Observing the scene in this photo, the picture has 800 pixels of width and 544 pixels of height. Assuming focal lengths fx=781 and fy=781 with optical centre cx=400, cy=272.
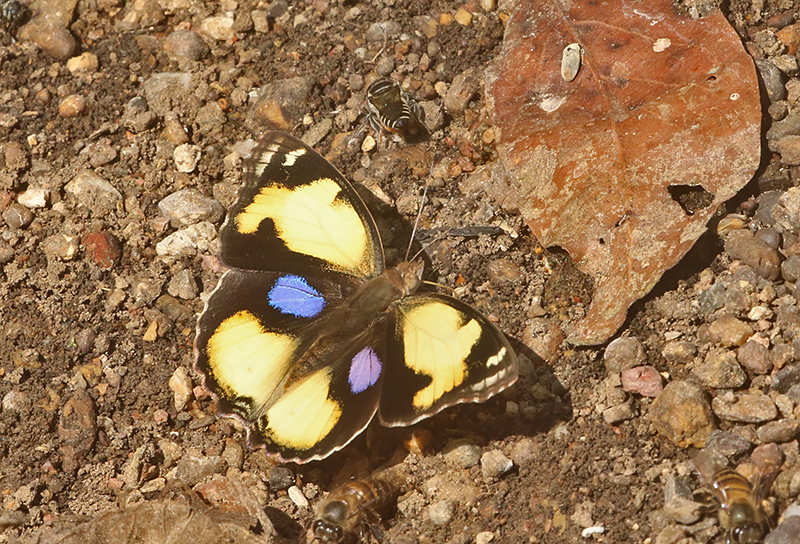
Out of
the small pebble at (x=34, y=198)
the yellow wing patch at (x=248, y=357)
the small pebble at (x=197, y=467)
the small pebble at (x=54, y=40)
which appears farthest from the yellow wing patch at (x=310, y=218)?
the small pebble at (x=54, y=40)

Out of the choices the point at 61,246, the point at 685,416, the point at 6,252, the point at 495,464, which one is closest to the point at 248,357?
the point at 495,464

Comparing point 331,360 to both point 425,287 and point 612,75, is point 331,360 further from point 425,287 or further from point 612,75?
point 612,75

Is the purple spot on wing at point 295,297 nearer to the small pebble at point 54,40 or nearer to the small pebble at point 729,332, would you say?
the small pebble at point 729,332

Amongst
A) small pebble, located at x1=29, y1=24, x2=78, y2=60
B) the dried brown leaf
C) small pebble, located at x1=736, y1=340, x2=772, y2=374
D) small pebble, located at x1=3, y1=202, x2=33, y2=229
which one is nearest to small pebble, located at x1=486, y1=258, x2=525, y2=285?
the dried brown leaf

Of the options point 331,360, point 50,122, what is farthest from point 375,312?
point 50,122

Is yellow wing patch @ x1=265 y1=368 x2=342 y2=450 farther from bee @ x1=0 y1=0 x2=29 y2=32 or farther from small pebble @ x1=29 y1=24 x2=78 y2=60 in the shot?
bee @ x1=0 y1=0 x2=29 y2=32

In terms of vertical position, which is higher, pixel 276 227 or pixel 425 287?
pixel 276 227
